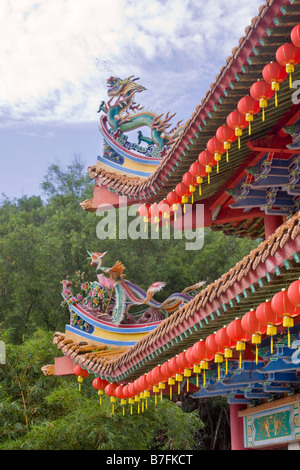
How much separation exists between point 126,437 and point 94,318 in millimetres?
2475

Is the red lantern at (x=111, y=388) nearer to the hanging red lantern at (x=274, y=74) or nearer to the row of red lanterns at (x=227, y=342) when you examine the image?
the row of red lanterns at (x=227, y=342)

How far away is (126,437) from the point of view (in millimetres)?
11297

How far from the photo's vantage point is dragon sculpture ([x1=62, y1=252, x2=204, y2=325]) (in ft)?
32.4

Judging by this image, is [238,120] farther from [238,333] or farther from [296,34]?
[238,333]

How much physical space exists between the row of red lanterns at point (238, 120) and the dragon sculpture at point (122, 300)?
82.7 inches

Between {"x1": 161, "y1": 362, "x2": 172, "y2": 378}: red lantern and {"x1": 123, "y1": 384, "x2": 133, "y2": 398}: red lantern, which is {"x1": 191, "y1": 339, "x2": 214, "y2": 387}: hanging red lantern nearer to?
{"x1": 161, "y1": 362, "x2": 172, "y2": 378}: red lantern

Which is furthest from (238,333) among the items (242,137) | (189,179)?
(189,179)

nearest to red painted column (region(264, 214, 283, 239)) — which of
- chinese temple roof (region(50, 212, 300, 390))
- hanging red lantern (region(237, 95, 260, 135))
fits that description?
chinese temple roof (region(50, 212, 300, 390))

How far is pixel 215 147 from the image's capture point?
6172mm

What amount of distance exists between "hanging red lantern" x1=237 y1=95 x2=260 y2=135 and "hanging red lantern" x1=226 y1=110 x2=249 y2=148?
16cm

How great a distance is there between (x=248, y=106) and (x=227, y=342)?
1929 mm

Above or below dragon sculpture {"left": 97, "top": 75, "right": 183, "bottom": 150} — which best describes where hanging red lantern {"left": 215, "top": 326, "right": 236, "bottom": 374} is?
below

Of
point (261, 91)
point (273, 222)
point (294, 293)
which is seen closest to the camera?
point (294, 293)

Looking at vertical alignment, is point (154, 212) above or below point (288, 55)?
below
